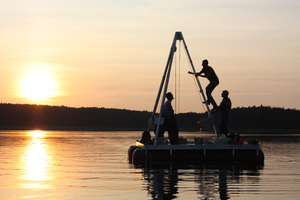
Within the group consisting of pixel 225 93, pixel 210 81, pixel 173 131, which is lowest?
pixel 173 131

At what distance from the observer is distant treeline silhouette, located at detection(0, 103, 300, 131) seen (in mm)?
77188

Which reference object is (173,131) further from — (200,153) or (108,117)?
(108,117)

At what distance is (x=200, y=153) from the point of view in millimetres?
14695

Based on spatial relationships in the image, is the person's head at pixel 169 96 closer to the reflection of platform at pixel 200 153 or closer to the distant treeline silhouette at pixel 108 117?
the reflection of platform at pixel 200 153

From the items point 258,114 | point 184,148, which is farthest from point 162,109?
point 258,114

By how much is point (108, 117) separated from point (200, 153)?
88.2 metres

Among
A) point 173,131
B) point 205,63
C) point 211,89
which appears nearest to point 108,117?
point 205,63

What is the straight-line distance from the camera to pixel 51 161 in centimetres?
1497

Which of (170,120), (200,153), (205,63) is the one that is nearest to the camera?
(200,153)

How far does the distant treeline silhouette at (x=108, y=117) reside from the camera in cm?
7719

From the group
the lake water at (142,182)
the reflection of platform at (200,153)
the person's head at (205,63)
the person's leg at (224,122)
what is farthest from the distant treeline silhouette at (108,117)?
the lake water at (142,182)

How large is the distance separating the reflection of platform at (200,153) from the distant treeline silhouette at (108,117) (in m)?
55.7

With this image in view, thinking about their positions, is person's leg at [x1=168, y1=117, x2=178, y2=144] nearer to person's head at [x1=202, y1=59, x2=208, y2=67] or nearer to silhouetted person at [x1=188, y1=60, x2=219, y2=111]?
silhouetted person at [x1=188, y1=60, x2=219, y2=111]

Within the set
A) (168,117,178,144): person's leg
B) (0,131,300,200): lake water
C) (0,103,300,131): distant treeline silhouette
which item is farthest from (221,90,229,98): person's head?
(0,103,300,131): distant treeline silhouette
